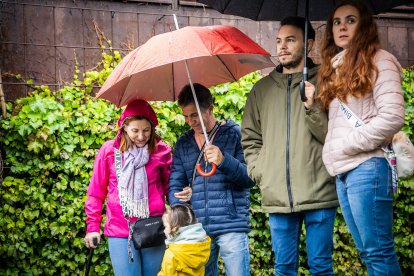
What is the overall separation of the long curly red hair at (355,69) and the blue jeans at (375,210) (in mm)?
418

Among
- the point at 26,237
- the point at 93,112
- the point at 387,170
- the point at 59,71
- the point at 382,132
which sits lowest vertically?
the point at 26,237

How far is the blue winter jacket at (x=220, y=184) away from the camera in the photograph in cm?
393

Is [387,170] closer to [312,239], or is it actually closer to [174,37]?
[312,239]

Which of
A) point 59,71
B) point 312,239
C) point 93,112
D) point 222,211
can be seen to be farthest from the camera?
point 59,71

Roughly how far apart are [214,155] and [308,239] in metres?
0.79

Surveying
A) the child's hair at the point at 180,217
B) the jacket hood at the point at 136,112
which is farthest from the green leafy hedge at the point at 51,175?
the child's hair at the point at 180,217

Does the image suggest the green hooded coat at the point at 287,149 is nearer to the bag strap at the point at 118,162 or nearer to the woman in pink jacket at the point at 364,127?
the woman in pink jacket at the point at 364,127

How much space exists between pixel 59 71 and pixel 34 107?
1.00 meters

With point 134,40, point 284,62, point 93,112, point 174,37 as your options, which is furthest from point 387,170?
point 134,40

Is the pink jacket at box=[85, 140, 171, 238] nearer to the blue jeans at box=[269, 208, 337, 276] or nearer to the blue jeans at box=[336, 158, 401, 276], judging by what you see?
the blue jeans at box=[269, 208, 337, 276]

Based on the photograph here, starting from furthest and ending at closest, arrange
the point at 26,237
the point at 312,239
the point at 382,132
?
the point at 26,237
the point at 312,239
the point at 382,132

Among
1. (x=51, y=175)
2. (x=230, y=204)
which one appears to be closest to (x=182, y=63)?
(x=230, y=204)

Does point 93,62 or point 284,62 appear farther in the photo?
point 93,62

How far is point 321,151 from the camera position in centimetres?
359
